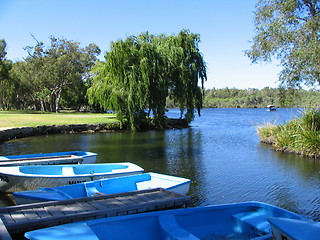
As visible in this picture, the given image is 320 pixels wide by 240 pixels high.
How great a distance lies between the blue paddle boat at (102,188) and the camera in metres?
6.34

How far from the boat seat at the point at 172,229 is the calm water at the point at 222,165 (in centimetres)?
335

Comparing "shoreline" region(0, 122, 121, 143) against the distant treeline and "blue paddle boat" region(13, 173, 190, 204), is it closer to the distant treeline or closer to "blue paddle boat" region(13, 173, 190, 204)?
"blue paddle boat" region(13, 173, 190, 204)

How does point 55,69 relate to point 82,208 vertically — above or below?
above

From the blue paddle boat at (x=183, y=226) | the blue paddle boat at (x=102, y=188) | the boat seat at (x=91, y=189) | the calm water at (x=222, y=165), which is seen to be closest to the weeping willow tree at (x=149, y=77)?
the calm water at (x=222, y=165)

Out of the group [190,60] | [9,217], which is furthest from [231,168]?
[190,60]

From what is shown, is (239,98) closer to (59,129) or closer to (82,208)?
(59,129)

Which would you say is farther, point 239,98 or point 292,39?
point 239,98

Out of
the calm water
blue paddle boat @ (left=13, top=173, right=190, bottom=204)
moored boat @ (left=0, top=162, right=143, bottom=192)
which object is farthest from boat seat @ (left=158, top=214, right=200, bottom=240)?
moored boat @ (left=0, top=162, right=143, bottom=192)

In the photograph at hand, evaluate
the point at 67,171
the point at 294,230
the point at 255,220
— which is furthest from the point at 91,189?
the point at 294,230

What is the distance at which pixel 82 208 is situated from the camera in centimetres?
561

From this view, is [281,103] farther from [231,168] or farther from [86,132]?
[86,132]

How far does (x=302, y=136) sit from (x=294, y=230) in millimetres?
12118

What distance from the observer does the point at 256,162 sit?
13484 millimetres

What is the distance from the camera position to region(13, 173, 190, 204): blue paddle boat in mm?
6344
